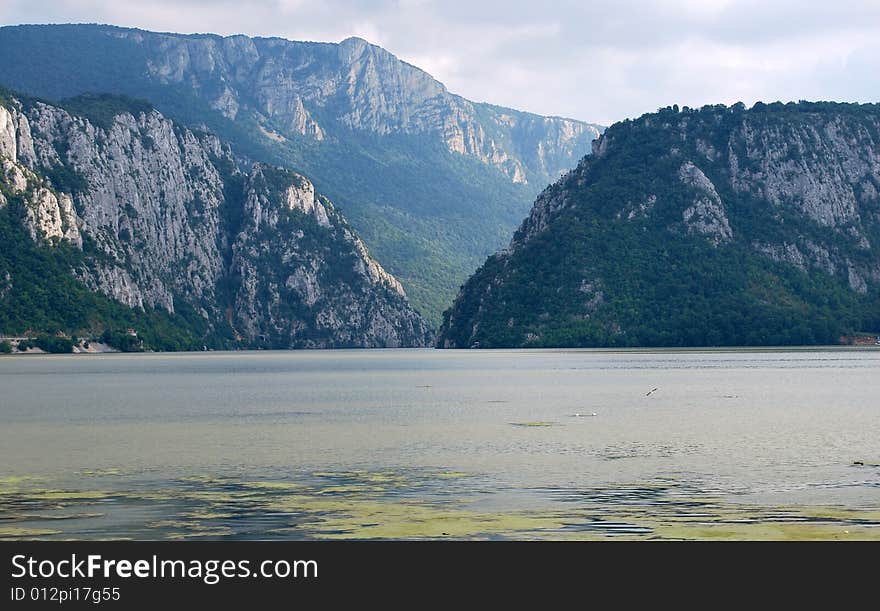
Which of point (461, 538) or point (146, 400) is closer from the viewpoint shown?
point (461, 538)

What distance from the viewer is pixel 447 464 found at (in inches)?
2243

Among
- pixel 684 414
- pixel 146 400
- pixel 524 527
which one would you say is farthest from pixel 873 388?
pixel 524 527

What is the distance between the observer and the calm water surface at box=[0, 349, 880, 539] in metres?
39.4

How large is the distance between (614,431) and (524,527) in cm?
3561

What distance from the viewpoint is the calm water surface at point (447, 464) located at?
129 ft
